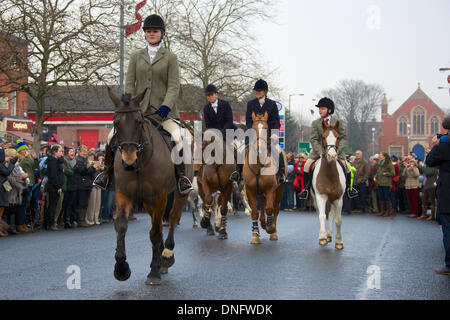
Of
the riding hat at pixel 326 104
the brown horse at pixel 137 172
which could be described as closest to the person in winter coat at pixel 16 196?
the riding hat at pixel 326 104

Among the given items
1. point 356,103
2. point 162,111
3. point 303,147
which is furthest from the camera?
point 356,103

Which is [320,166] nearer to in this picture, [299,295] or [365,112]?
[299,295]

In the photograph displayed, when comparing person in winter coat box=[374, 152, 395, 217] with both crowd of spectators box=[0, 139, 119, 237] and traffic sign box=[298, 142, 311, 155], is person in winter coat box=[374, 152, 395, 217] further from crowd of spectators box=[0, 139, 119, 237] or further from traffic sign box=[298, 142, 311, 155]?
traffic sign box=[298, 142, 311, 155]

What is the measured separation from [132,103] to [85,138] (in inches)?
2305

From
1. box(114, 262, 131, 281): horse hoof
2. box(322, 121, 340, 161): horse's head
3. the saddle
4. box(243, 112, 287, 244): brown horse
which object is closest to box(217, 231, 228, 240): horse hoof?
box(243, 112, 287, 244): brown horse

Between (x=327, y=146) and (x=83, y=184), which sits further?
(x=83, y=184)

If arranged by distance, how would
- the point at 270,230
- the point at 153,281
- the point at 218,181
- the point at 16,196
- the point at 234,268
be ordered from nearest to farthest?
the point at 153,281, the point at 234,268, the point at 270,230, the point at 218,181, the point at 16,196

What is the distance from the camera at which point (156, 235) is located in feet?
27.5

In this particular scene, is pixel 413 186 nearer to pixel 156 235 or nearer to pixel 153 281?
pixel 156 235

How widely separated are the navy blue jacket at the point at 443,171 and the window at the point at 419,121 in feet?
363

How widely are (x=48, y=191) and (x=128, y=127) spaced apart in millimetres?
10601

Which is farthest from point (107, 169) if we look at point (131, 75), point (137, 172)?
point (131, 75)

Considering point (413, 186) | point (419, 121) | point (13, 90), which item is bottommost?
point (413, 186)

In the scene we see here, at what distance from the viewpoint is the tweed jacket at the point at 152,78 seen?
893 centimetres
